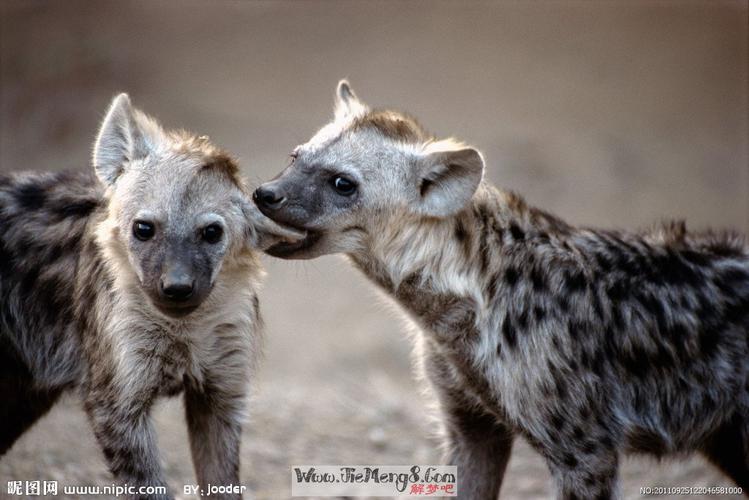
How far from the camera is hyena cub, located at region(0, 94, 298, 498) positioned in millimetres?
2652

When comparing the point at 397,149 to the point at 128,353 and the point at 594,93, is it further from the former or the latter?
the point at 594,93

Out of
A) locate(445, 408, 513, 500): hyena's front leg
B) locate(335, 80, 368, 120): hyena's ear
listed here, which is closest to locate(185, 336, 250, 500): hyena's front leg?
locate(445, 408, 513, 500): hyena's front leg

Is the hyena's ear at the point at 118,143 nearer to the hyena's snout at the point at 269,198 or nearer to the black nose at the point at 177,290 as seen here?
the hyena's snout at the point at 269,198

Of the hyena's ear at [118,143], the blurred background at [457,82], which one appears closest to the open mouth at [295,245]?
the hyena's ear at [118,143]

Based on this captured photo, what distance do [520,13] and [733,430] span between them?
4567 mm

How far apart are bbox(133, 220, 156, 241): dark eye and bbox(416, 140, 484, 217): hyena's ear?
0.72 metres

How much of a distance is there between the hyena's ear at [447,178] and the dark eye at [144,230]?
0.72 metres

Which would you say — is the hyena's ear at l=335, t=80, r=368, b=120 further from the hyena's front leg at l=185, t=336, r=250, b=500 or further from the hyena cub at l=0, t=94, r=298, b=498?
the hyena's front leg at l=185, t=336, r=250, b=500

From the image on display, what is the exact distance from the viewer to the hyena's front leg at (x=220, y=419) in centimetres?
282

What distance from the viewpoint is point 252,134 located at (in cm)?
→ 680

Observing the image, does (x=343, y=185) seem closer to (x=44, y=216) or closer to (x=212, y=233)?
(x=212, y=233)

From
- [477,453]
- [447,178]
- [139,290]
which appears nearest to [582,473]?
[477,453]

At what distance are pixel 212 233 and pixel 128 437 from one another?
0.56 metres

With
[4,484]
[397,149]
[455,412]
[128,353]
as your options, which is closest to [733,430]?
[455,412]
